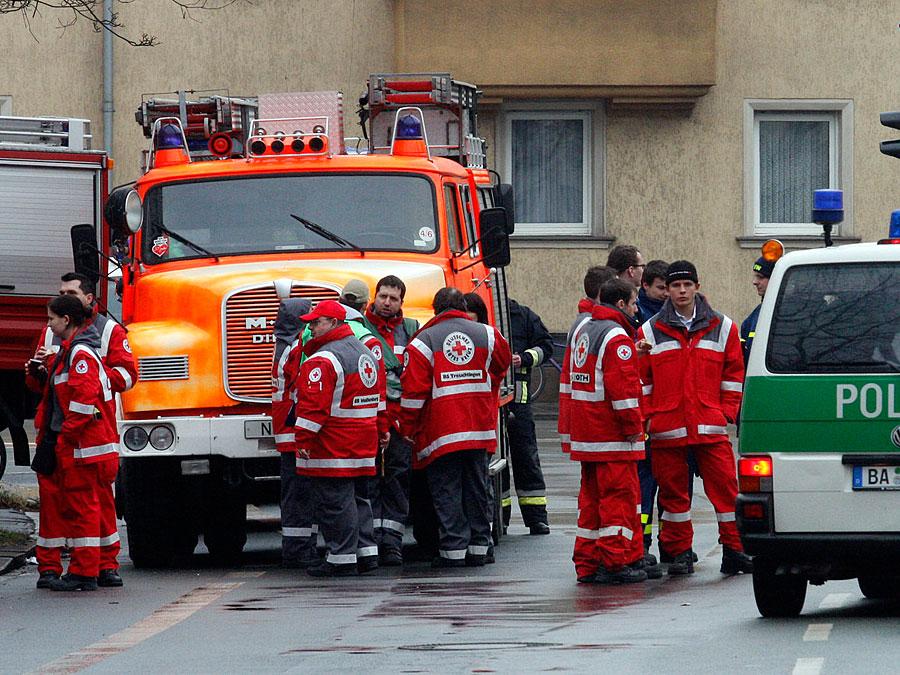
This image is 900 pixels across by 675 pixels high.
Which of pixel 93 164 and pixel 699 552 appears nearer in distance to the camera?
pixel 699 552

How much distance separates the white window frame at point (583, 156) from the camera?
28484 millimetres

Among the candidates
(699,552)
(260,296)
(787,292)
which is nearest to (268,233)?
(260,296)

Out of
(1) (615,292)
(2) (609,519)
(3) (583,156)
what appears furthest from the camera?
(3) (583,156)

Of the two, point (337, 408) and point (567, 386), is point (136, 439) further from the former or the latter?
point (567, 386)

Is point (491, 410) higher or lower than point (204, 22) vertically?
lower

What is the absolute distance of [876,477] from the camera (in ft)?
31.9

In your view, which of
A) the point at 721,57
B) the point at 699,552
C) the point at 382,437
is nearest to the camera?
the point at 382,437

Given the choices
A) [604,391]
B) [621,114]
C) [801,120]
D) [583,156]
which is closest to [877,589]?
[604,391]

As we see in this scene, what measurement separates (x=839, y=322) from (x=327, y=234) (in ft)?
16.2

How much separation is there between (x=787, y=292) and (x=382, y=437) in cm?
365

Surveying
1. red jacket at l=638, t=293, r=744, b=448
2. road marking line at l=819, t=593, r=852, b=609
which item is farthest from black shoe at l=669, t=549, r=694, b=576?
road marking line at l=819, t=593, r=852, b=609

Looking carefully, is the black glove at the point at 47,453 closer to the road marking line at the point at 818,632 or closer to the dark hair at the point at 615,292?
the dark hair at the point at 615,292

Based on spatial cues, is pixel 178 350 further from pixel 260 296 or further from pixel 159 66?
pixel 159 66

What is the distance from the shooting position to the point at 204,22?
1118 inches
